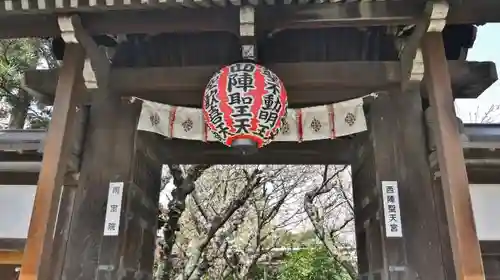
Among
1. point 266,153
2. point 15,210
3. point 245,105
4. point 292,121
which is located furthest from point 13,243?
point 292,121

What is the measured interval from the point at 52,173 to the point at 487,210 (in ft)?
15.3

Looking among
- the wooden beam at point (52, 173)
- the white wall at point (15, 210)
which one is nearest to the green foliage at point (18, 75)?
the white wall at point (15, 210)

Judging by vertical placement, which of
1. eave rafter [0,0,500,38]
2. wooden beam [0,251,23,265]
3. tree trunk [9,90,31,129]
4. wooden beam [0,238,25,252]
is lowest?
wooden beam [0,251,23,265]

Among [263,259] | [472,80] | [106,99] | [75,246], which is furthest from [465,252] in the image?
[263,259]

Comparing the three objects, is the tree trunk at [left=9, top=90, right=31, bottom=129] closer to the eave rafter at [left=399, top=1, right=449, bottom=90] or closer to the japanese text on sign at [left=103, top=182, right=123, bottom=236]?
the japanese text on sign at [left=103, top=182, right=123, bottom=236]

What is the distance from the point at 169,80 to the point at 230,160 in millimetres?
1733

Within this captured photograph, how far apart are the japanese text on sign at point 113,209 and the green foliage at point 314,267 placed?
9.66 m

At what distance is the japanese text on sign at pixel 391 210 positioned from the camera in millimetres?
4418

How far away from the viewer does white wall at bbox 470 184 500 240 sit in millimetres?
4895

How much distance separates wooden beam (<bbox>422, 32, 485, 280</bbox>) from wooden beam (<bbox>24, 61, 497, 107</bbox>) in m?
0.95

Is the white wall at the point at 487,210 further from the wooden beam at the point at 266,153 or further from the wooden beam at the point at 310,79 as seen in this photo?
the wooden beam at the point at 266,153

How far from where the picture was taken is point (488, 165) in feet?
16.5

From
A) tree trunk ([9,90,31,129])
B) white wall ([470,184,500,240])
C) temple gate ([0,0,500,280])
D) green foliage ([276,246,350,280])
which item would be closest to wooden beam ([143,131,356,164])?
temple gate ([0,0,500,280])

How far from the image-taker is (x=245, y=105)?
12.6 ft
